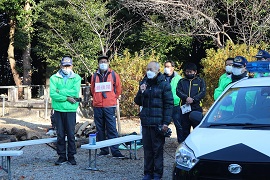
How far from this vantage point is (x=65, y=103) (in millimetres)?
8820

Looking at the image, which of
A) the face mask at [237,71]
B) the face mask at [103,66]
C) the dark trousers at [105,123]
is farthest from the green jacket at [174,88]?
the face mask at [237,71]

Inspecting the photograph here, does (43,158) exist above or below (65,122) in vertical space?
below

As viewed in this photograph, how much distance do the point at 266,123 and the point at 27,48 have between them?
A: 74.1 ft

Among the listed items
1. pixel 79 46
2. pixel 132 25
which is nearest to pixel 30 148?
pixel 79 46

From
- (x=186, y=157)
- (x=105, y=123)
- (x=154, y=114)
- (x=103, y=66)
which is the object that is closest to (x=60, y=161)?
(x=105, y=123)

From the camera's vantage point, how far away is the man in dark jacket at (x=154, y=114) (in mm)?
7395

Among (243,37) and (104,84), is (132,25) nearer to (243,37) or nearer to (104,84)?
(243,37)

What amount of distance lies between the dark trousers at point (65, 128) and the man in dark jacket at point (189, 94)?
2.09 m

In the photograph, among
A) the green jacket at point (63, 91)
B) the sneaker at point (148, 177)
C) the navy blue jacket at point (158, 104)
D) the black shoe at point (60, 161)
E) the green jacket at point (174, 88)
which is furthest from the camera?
the green jacket at point (174, 88)

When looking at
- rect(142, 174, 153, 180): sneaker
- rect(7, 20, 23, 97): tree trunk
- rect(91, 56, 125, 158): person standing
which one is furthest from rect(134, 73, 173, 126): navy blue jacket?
rect(7, 20, 23, 97): tree trunk

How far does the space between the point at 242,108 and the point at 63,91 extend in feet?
12.8

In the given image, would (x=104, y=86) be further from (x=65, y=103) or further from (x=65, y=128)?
(x=65, y=128)

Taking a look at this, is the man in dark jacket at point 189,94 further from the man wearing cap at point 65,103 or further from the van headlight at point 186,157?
the van headlight at point 186,157

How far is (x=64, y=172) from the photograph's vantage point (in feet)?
27.6
